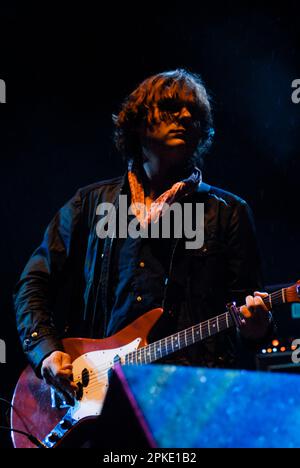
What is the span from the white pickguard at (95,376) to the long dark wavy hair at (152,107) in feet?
3.40

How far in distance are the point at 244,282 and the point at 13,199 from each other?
213 centimetres

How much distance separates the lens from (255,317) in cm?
226

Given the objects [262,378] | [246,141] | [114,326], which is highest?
→ [246,141]

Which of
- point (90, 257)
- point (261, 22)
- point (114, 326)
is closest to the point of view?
point (114, 326)

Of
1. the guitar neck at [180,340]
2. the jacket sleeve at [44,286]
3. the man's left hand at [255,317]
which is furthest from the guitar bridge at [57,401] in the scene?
the man's left hand at [255,317]

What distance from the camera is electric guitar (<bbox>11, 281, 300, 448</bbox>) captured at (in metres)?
2.34

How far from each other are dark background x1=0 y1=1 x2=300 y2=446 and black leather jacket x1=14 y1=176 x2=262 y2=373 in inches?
49.6

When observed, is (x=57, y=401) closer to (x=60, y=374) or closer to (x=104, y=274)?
(x=60, y=374)

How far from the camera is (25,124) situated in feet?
13.8

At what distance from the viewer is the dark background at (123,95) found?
4.00 meters

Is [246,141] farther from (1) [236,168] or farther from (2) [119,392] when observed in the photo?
(2) [119,392]

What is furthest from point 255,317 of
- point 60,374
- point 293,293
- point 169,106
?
point 169,106

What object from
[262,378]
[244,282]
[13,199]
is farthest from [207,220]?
[13,199]

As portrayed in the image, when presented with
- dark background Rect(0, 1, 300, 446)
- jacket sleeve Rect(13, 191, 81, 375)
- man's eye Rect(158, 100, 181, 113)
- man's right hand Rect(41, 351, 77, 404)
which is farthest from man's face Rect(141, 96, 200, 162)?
dark background Rect(0, 1, 300, 446)
